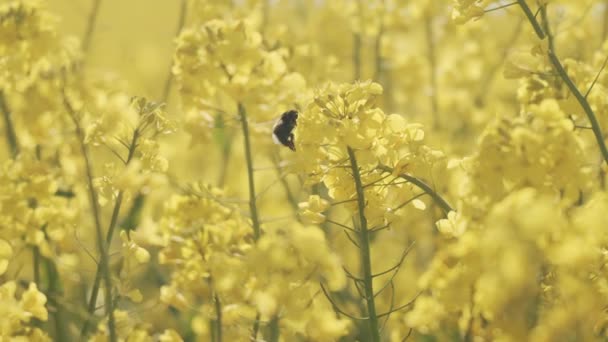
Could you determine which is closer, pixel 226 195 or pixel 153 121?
pixel 153 121

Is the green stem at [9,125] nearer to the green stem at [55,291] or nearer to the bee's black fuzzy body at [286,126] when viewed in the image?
the green stem at [55,291]

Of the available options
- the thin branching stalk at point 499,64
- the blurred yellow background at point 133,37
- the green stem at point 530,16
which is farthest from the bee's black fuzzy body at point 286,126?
the blurred yellow background at point 133,37

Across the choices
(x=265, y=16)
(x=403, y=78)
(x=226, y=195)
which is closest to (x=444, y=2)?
(x=403, y=78)

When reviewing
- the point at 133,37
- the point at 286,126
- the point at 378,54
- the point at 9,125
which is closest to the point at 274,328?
the point at 286,126

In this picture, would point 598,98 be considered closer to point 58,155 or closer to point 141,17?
point 58,155

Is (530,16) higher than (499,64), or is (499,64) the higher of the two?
(499,64)

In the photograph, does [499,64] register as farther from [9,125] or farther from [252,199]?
[9,125]
